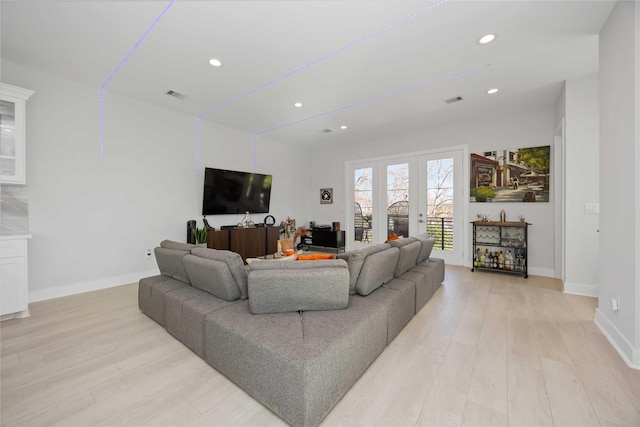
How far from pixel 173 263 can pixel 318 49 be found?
2633mm

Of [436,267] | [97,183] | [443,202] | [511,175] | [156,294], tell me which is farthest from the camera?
[443,202]

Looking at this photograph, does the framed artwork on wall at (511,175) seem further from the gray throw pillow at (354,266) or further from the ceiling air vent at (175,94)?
the ceiling air vent at (175,94)

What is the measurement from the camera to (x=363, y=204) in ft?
20.7

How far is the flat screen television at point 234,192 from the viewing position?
190 inches

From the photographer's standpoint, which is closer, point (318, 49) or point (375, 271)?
point (375, 271)

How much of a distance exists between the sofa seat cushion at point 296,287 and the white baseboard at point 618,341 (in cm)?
207

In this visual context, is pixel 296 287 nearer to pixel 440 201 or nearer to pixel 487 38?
pixel 487 38

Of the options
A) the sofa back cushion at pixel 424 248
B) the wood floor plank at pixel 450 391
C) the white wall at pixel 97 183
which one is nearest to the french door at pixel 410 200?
the sofa back cushion at pixel 424 248

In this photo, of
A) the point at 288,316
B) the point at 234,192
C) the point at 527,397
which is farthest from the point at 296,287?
the point at 234,192

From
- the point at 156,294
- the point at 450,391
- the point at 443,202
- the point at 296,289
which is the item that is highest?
the point at 443,202

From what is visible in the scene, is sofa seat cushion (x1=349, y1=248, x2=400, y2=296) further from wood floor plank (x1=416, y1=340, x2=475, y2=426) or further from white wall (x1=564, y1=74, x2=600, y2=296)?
white wall (x1=564, y1=74, x2=600, y2=296)

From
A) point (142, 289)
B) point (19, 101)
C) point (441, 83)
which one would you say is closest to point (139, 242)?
point (142, 289)

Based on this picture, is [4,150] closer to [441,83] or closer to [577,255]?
[441,83]

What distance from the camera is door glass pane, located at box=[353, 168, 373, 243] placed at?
6.19m
